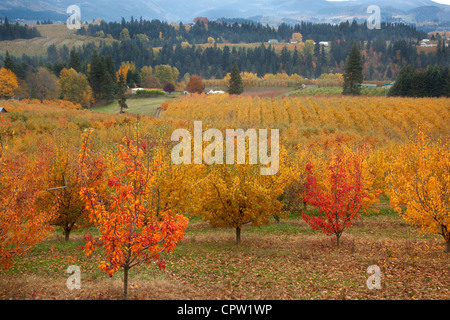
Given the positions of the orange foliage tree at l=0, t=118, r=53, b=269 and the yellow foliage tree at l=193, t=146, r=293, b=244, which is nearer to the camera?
the orange foliage tree at l=0, t=118, r=53, b=269

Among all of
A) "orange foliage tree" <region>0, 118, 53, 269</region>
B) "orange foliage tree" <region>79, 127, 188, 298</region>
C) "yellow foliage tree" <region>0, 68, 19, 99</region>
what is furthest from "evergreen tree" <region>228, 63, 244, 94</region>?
"orange foliage tree" <region>79, 127, 188, 298</region>

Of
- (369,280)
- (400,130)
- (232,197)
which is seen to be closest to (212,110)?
(400,130)

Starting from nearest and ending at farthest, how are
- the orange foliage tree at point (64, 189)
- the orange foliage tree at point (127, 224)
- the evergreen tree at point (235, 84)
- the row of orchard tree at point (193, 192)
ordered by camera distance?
the orange foliage tree at point (127, 224), the row of orchard tree at point (193, 192), the orange foliage tree at point (64, 189), the evergreen tree at point (235, 84)

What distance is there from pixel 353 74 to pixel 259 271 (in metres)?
80.6

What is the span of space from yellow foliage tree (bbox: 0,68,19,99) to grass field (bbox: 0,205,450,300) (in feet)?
252

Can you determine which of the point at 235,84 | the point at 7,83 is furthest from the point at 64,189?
the point at 235,84

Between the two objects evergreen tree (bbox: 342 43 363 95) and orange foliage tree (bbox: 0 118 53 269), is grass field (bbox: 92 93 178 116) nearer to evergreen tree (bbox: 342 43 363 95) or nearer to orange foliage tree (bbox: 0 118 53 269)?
evergreen tree (bbox: 342 43 363 95)

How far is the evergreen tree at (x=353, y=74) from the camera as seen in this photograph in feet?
277

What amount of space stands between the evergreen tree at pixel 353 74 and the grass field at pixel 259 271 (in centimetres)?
7143

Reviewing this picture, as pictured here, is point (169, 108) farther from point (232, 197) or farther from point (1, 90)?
point (232, 197)

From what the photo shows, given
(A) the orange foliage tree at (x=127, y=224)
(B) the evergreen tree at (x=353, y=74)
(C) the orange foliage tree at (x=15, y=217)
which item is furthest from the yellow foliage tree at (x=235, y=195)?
(B) the evergreen tree at (x=353, y=74)

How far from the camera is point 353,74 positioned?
85.1 metres

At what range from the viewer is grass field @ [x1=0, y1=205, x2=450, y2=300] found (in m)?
11.6

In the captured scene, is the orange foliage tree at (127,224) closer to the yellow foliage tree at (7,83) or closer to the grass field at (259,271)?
the grass field at (259,271)
